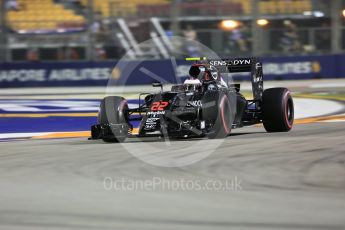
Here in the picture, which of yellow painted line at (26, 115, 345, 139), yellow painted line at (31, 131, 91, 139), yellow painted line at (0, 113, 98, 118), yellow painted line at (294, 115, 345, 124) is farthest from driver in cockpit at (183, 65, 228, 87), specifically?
yellow painted line at (0, 113, 98, 118)

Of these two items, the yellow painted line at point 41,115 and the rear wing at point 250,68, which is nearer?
the rear wing at point 250,68

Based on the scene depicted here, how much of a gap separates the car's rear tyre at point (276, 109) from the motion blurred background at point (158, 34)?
51.3 ft

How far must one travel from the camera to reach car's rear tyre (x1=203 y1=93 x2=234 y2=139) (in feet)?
32.6

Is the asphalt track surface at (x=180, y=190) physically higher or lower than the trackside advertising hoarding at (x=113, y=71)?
lower

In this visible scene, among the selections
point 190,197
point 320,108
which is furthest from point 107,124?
point 320,108

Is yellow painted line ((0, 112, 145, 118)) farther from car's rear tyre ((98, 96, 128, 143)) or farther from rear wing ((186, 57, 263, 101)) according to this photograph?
car's rear tyre ((98, 96, 128, 143))

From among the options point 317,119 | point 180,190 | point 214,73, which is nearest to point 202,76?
point 214,73

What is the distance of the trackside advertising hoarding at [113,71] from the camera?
2670cm

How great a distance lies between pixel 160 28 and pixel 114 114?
17.8 meters

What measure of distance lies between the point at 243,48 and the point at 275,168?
20457mm

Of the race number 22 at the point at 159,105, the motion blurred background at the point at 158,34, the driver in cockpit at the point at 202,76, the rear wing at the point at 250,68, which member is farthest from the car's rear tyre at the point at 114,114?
the motion blurred background at the point at 158,34

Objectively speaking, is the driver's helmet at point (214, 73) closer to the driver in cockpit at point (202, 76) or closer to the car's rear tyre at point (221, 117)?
the driver in cockpit at point (202, 76)

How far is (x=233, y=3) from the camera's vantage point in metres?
27.8

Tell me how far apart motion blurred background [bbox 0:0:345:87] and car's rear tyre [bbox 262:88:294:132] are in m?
15.6
